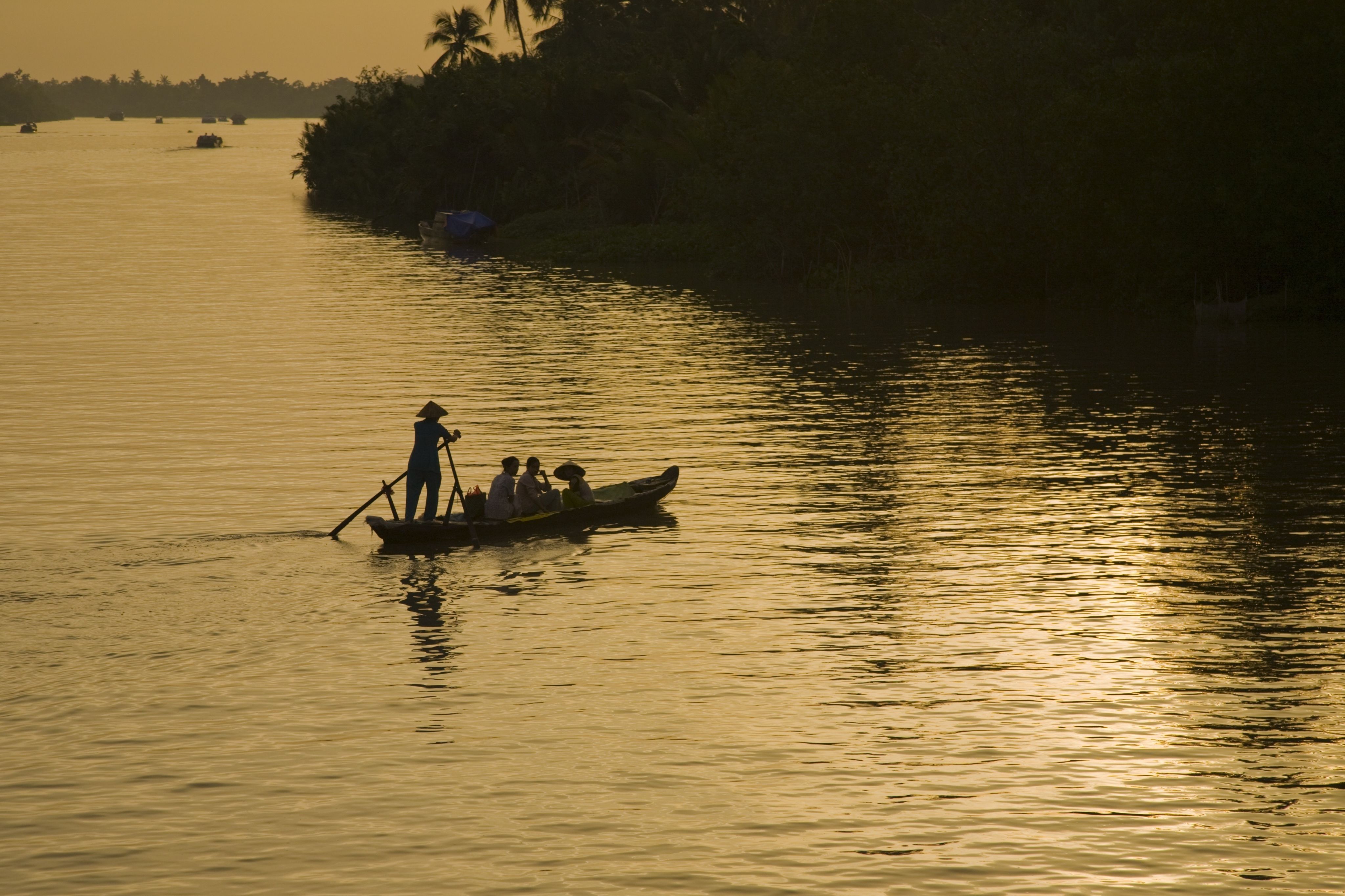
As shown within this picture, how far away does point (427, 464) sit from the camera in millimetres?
26844

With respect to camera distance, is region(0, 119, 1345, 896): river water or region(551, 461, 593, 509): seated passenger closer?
region(0, 119, 1345, 896): river water

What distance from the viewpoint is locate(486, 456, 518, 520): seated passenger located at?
26.5m

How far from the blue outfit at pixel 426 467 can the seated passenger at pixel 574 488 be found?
2.12 metres

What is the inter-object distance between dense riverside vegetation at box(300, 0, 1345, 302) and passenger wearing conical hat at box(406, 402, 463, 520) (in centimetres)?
3925

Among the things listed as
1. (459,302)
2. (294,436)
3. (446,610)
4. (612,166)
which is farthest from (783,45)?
(446,610)

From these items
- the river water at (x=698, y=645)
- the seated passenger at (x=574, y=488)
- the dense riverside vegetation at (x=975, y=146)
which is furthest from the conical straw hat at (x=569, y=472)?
the dense riverside vegetation at (x=975, y=146)

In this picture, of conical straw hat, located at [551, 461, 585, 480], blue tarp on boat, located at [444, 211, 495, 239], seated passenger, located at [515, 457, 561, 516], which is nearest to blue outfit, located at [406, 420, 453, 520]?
seated passenger, located at [515, 457, 561, 516]

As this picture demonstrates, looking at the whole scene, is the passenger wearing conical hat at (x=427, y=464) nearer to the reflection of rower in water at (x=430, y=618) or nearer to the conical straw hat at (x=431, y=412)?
the conical straw hat at (x=431, y=412)

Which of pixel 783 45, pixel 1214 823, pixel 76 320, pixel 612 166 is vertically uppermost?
pixel 783 45

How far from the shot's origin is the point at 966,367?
163 feet

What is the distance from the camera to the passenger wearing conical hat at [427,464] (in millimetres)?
26719

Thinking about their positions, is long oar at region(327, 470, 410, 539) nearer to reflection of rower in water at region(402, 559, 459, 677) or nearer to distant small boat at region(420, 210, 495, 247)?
reflection of rower in water at region(402, 559, 459, 677)

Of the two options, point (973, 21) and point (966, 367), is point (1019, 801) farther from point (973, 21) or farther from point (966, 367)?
point (973, 21)

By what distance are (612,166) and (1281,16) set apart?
186 ft
